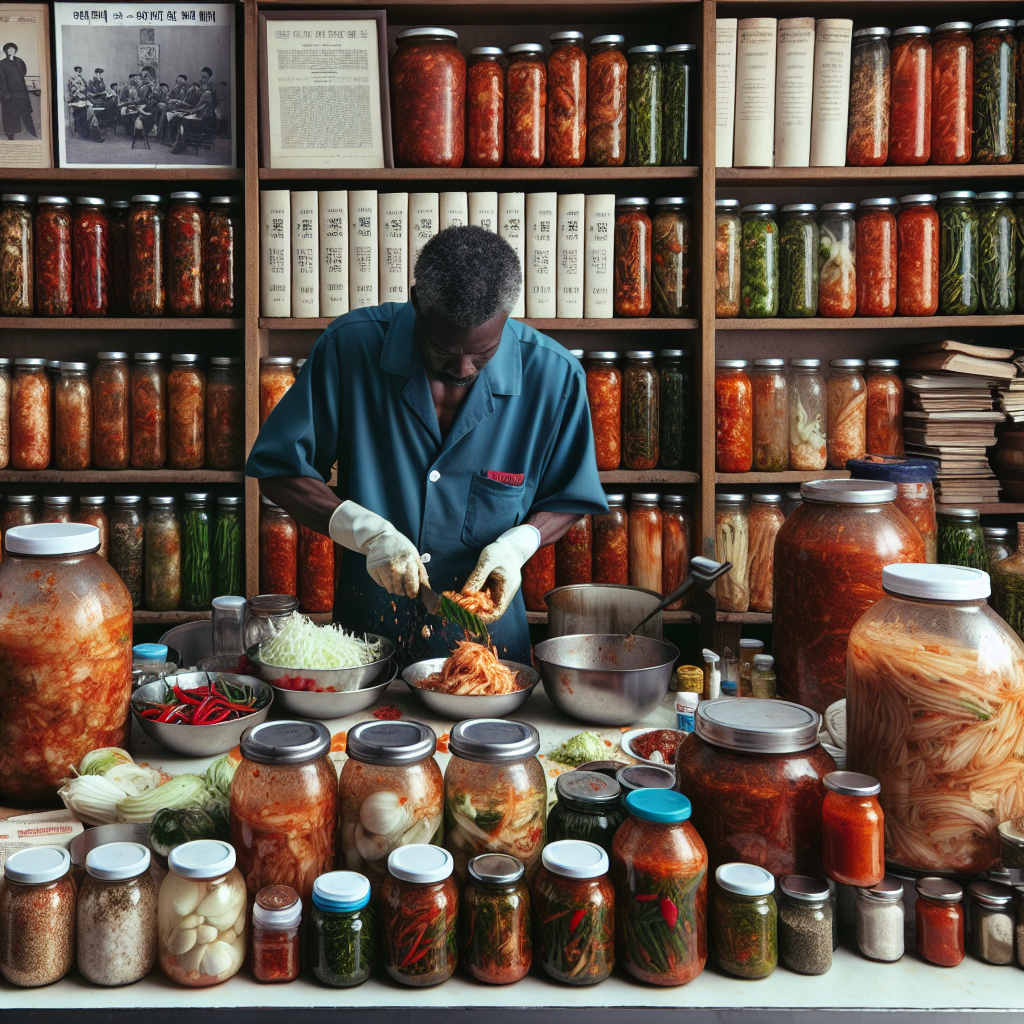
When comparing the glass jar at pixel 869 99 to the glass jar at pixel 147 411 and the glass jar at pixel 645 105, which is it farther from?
the glass jar at pixel 147 411

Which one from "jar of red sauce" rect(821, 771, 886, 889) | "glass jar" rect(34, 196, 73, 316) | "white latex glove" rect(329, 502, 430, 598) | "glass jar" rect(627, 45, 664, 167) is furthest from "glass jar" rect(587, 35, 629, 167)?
"jar of red sauce" rect(821, 771, 886, 889)

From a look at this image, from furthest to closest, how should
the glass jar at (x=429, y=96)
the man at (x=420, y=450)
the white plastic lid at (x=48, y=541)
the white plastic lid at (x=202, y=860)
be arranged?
1. the glass jar at (x=429, y=96)
2. the man at (x=420, y=450)
3. the white plastic lid at (x=48, y=541)
4. the white plastic lid at (x=202, y=860)

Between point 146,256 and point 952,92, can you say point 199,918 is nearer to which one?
point 146,256

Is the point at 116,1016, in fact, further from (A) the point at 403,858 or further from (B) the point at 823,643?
(B) the point at 823,643

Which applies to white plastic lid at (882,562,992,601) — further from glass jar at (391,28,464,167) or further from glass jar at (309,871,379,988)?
glass jar at (391,28,464,167)

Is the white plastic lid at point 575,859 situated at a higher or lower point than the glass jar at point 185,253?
lower

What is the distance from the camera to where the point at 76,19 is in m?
3.04

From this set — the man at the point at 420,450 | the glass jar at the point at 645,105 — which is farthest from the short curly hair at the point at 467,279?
the glass jar at the point at 645,105

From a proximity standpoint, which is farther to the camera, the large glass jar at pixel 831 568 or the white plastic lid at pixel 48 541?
the large glass jar at pixel 831 568

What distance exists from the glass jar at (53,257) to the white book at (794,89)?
2286mm

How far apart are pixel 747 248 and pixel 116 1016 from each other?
2.77 meters

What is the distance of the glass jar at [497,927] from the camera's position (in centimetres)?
96

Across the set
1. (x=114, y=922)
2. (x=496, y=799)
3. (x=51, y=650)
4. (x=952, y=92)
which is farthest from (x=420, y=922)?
(x=952, y=92)

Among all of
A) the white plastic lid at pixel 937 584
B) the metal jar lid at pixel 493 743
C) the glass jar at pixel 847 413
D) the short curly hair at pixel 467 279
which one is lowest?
the metal jar lid at pixel 493 743
